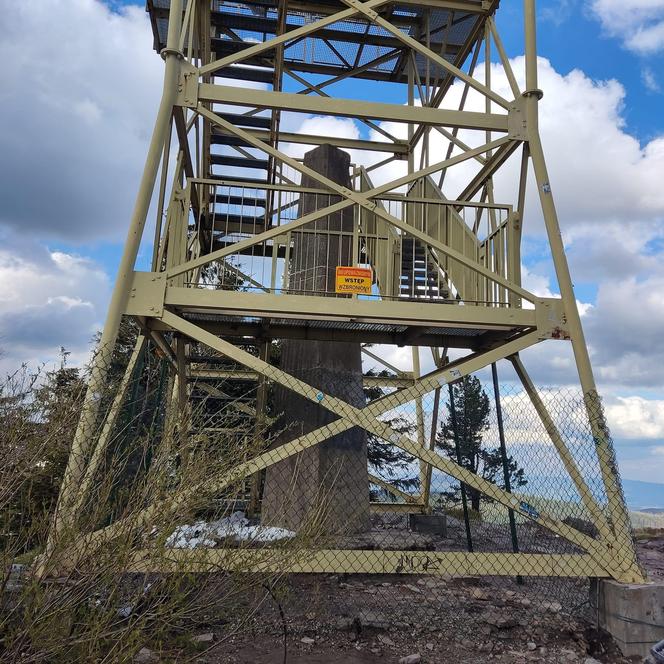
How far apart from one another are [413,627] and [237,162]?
7.56 meters

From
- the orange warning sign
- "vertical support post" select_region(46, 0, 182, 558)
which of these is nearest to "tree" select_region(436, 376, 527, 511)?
the orange warning sign

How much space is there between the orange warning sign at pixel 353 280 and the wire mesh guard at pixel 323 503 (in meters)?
1.16

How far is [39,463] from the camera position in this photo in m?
3.73

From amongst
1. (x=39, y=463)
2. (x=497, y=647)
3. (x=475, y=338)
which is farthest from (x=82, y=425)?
(x=475, y=338)

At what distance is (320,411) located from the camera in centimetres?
812

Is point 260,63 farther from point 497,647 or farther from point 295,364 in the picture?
point 497,647

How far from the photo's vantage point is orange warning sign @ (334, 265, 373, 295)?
631cm

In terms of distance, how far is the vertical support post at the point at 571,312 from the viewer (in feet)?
19.1

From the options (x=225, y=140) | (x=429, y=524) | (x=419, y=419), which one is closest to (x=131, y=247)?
(x=225, y=140)

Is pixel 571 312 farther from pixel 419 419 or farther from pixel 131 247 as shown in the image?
pixel 131 247

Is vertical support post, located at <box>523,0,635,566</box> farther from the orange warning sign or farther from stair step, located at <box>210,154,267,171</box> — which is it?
stair step, located at <box>210,154,267,171</box>

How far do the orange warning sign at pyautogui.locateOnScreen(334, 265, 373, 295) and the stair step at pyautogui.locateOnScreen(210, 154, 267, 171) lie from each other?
4159 millimetres

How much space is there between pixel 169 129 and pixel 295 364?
3.78 metres

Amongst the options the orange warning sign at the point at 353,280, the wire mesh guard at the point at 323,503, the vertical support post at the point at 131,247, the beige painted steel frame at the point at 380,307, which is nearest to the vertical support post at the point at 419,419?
the wire mesh guard at the point at 323,503
